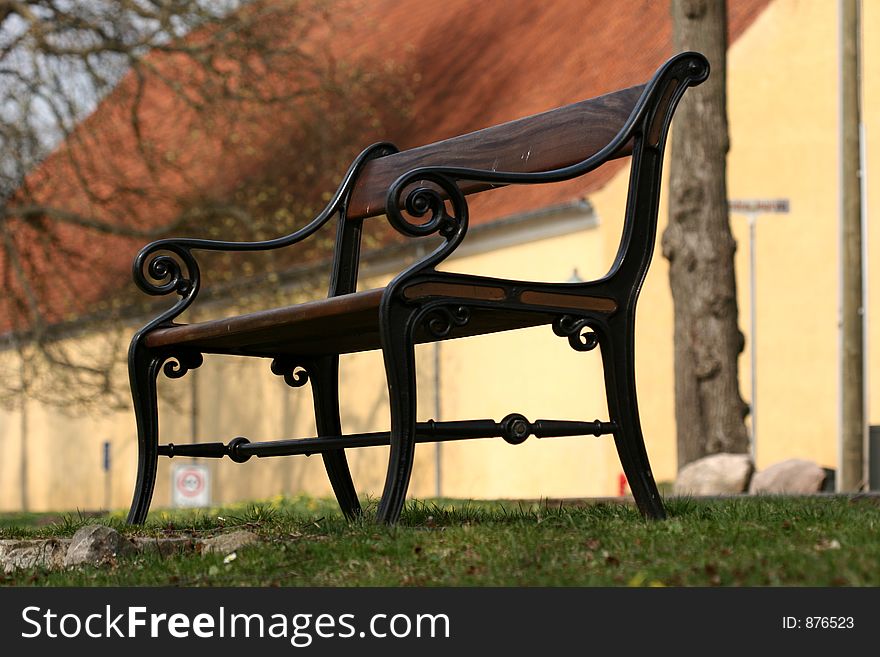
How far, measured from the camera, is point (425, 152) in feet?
18.4

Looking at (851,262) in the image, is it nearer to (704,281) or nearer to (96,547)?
(704,281)

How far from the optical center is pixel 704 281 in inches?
450

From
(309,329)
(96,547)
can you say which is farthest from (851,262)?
(96,547)

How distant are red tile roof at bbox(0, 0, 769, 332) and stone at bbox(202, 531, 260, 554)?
1244cm

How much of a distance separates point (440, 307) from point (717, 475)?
672 cm

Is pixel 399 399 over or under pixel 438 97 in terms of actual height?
under

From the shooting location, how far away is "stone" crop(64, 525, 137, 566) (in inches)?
166

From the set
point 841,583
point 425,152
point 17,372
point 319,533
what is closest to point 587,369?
point 17,372

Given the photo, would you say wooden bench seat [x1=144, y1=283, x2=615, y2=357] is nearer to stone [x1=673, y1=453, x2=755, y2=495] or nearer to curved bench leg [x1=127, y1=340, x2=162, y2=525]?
curved bench leg [x1=127, y1=340, x2=162, y2=525]

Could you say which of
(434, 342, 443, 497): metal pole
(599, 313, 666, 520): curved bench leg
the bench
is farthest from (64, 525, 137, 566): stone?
(434, 342, 443, 497): metal pole

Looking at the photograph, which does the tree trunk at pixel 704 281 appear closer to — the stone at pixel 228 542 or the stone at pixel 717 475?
the stone at pixel 717 475

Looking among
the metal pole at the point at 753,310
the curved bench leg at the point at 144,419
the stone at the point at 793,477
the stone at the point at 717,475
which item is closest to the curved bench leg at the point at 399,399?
the curved bench leg at the point at 144,419
